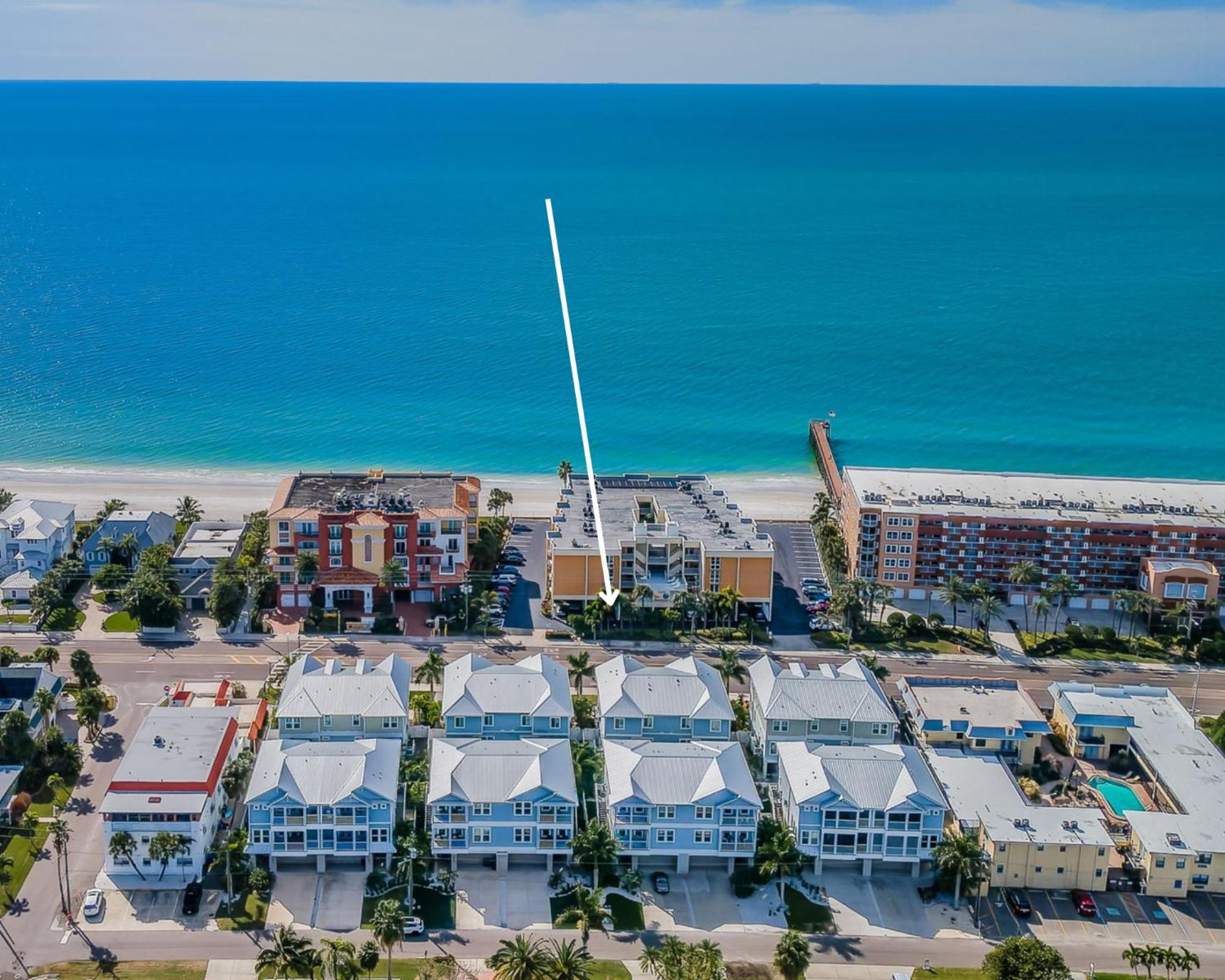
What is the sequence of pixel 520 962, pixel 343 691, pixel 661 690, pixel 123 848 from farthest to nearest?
pixel 661 690 → pixel 343 691 → pixel 123 848 → pixel 520 962

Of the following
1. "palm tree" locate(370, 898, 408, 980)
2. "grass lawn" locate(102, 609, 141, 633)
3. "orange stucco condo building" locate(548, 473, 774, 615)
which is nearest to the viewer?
"palm tree" locate(370, 898, 408, 980)

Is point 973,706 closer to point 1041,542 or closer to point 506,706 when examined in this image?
point 1041,542

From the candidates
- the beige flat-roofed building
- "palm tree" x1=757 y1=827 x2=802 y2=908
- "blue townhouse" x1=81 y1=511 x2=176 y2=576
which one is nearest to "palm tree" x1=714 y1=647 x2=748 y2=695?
"palm tree" x1=757 y1=827 x2=802 y2=908

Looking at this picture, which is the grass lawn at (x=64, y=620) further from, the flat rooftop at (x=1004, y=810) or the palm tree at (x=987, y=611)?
the palm tree at (x=987, y=611)

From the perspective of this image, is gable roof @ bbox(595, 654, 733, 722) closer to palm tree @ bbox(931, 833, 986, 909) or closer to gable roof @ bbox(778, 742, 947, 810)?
gable roof @ bbox(778, 742, 947, 810)

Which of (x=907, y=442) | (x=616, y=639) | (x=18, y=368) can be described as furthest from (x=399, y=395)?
(x=616, y=639)

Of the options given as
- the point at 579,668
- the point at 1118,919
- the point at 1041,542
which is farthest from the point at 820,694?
the point at 1041,542
